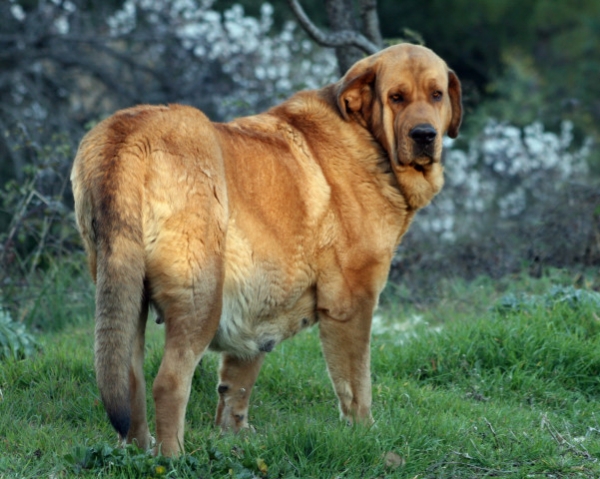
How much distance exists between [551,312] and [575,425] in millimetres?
1306

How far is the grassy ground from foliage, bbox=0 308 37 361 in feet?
0.35

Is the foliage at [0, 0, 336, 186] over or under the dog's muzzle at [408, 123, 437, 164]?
under

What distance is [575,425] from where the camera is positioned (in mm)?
4840

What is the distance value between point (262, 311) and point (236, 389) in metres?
0.77

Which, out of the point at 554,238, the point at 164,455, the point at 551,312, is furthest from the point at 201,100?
the point at 164,455

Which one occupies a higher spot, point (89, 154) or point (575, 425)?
point (89, 154)

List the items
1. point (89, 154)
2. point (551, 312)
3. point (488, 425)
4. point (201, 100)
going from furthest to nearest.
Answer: point (201, 100) → point (551, 312) → point (488, 425) → point (89, 154)

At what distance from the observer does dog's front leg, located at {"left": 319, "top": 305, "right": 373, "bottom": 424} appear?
450cm

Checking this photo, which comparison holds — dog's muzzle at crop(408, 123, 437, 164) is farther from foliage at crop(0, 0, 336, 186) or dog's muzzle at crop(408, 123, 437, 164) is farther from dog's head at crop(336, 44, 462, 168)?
foliage at crop(0, 0, 336, 186)

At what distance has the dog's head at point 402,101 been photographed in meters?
4.55

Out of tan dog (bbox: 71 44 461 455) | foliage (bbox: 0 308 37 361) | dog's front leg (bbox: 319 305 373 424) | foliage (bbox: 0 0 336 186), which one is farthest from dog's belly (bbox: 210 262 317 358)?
foliage (bbox: 0 0 336 186)

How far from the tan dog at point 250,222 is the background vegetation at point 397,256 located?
1.26 feet

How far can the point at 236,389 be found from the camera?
4852mm

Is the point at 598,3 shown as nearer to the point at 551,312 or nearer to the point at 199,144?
the point at 551,312
